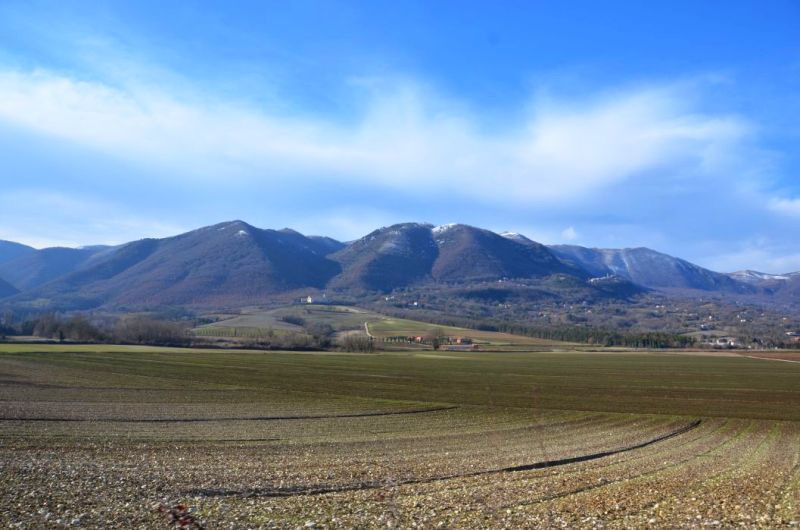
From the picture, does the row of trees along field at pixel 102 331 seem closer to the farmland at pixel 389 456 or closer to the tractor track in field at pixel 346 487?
the farmland at pixel 389 456

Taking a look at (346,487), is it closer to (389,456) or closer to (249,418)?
(389,456)

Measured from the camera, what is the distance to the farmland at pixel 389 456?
15938 millimetres

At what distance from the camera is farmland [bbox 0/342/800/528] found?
15.9 m

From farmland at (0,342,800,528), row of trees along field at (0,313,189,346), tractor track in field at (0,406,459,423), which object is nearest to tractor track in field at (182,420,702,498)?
farmland at (0,342,800,528)

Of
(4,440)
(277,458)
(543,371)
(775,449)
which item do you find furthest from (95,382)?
(543,371)

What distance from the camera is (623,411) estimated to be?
44969 millimetres

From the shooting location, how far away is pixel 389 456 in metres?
25.2

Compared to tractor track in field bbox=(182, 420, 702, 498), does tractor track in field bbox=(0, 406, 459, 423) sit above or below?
below

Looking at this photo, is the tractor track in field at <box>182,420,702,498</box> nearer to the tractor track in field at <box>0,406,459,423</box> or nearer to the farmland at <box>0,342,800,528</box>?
the farmland at <box>0,342,800,528</box>

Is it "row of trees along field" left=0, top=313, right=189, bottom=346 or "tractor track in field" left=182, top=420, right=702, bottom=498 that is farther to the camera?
"row of trees along field" left=0, top=313, right=189, bottom=346

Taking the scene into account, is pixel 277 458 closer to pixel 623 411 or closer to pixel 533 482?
pixel 533 482

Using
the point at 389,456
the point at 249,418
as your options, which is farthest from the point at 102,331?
the point at 389,456

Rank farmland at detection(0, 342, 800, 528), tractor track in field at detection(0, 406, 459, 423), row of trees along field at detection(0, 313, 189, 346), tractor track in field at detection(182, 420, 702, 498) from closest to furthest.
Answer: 1. farmland at detection(0, 342, 800, 528)
2. tractor track in field at detection(182, 420, 702, 498)
3. tractor track in field at detection(0, 406, 459, 423)
4. row of trees along field at detection(0, 313, 189, 346)

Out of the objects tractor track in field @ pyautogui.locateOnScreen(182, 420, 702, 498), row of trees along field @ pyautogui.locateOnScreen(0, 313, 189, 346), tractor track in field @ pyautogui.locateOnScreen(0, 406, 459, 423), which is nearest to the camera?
tractor track in field @ pyautogui.locateOnScreen(182, 420, 702, 498)
